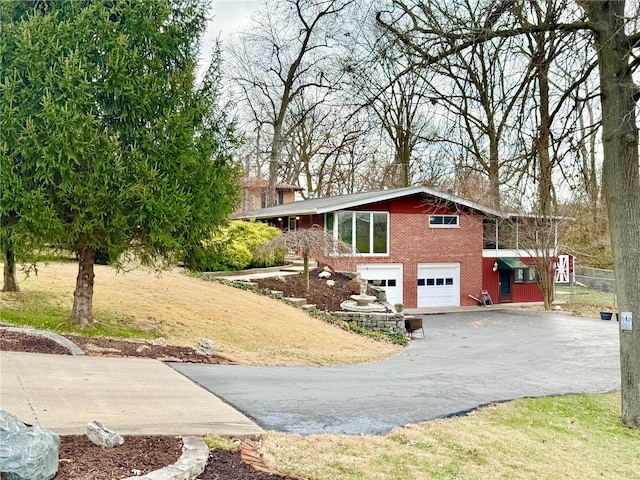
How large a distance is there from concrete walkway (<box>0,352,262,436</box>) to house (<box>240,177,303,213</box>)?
27.3 m

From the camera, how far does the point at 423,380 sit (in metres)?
9.53

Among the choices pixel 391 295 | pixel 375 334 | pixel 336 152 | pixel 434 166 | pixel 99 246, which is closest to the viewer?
pixel 99 246

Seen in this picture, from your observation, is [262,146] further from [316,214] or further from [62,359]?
[62,359]

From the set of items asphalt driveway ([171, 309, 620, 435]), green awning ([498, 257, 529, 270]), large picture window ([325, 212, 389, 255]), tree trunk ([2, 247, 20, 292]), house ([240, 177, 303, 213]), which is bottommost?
asphalt driveway ([171, 309, 620, 435])

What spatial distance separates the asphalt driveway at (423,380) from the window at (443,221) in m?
7.86

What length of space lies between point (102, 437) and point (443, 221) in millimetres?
22711

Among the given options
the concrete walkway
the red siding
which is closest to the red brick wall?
the red siding

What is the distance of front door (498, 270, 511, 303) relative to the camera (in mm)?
27125

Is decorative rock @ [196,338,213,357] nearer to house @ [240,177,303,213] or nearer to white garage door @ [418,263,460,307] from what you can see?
white garage door @ [418,263,460,307]

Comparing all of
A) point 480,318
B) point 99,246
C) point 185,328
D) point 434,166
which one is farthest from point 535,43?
point 434,166

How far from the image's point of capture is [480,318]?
862 inches

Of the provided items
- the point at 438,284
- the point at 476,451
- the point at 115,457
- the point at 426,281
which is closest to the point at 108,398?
the point at 115,457

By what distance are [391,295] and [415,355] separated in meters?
10.5

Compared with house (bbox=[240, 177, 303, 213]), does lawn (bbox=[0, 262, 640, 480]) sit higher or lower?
lower
